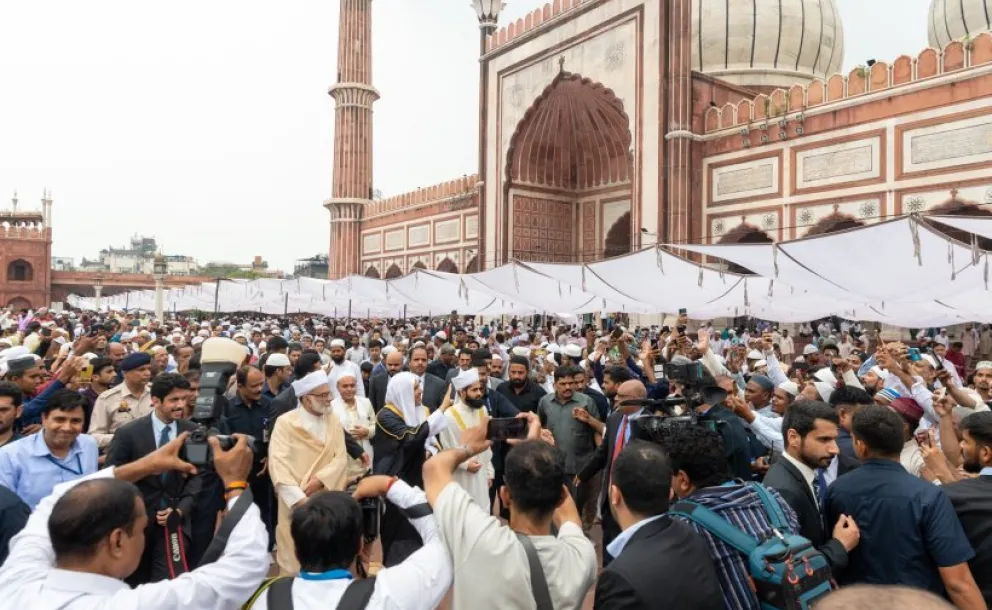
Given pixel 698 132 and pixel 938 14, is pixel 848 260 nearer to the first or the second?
pixel 698 132

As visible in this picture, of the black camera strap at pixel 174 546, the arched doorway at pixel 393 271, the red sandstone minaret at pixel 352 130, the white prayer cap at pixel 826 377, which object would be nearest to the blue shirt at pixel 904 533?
the black camera strap at pixel 174 546

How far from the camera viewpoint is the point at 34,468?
3135 mm

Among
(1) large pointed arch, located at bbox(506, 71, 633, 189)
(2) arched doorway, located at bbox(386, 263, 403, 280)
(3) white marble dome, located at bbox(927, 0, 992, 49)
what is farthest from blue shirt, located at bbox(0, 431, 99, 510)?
(2) arched doorway, located at bbox(386, 263, 403, 280)

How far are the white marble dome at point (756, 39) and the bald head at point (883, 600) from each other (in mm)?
23868

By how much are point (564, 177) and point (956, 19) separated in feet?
43.9

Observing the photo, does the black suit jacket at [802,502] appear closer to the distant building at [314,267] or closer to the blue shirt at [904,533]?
the blue shirt at [904,533]

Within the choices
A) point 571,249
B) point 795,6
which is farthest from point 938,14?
point 571,249

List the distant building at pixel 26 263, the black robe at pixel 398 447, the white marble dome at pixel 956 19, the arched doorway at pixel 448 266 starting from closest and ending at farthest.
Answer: the black robe at pixel 398 447
the white marble dome at pixel 956 19
the arched doorway at pixel 448 266
the distant building at pixel 26 263

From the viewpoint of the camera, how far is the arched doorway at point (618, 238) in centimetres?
2392

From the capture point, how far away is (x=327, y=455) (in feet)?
13.1

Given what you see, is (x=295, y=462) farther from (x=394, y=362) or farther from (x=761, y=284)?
(x=761, y=284)

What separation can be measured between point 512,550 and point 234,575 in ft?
2.45

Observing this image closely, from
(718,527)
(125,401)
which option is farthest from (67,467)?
(718,527)

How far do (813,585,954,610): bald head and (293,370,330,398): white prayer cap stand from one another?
3339 millimetres
